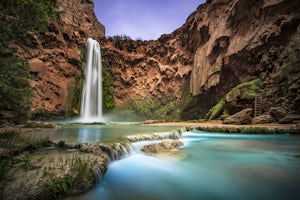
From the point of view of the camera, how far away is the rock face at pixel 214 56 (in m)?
17.8

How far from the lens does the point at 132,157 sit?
21.6 feet

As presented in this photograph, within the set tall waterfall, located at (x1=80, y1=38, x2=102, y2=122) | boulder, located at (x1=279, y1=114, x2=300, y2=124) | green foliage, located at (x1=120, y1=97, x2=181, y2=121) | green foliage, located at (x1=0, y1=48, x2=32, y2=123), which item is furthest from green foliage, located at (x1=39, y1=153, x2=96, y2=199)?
green foliage, located at (x1=120, y1=97, x2=181, y2=121)

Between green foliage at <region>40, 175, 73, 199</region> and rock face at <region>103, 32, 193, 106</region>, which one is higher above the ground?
rock face at <region>103, 32, 193, 106</region>

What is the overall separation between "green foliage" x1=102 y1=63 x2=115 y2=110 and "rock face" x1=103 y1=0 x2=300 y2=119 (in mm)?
1232

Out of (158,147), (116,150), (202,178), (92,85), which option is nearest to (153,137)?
(158,147)

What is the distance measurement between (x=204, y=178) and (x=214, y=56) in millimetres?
24708

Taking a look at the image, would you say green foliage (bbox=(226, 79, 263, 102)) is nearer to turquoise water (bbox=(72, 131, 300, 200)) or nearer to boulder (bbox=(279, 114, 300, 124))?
boulder (bbox=(279, 114, 300, 124))

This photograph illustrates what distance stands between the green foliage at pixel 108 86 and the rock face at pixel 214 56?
1.23 meters

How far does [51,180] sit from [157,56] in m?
36.3

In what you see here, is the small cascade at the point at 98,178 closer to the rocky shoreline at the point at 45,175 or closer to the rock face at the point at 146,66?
the rocky shoreline at the point at 45,175

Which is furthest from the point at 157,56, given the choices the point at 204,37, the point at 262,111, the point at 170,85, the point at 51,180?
the point at 51,180

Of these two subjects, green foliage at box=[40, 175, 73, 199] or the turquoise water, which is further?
the turquoise water

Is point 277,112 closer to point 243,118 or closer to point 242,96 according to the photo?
point 243,118

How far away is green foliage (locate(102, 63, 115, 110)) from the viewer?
1342 inches
